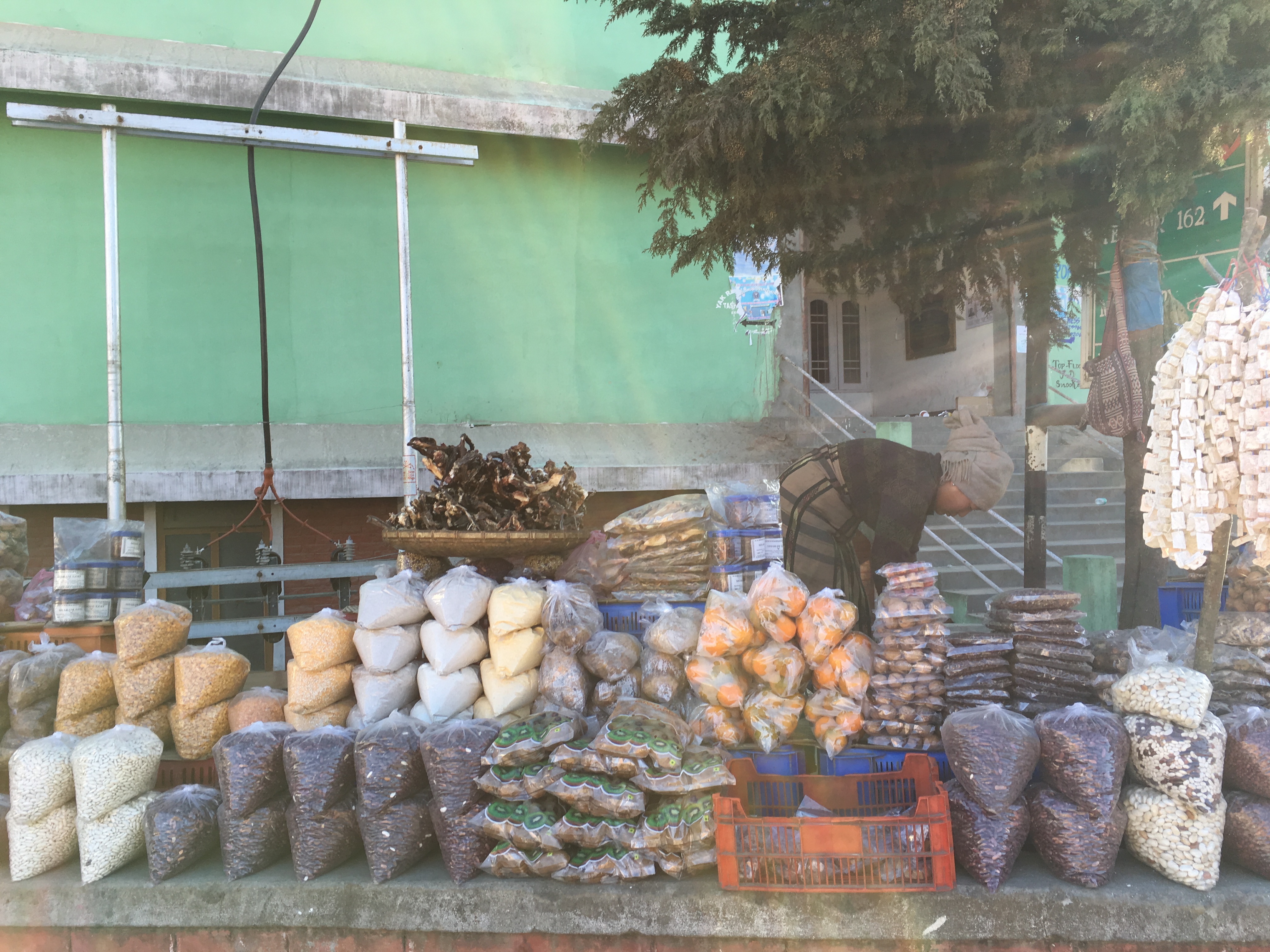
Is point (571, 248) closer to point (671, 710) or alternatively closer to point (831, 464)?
point (831, 464)

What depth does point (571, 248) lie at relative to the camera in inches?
318

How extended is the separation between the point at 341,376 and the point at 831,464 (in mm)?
5006

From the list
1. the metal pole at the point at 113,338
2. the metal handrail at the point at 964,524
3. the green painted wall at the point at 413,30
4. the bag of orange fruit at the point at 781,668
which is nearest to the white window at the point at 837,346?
the metal handrail at the point at 964,524

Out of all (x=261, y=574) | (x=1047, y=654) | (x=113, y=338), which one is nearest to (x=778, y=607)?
(x=1047, y=654)

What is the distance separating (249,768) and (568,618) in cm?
116

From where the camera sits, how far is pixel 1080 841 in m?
2.45

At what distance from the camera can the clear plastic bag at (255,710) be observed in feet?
10.3

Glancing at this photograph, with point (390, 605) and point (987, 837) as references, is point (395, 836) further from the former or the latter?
point (987, 837)

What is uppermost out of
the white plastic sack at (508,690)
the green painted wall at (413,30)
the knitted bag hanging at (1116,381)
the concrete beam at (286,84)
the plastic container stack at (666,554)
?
the green painted wall at (413,30)

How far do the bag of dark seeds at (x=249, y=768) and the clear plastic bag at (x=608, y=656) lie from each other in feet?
3.54

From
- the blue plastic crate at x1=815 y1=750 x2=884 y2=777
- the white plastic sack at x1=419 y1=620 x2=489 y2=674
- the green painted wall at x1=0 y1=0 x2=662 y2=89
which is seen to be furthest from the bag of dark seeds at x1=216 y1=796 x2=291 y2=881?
the green painted wall at x1=0 y1=0 x2=662 y2=89

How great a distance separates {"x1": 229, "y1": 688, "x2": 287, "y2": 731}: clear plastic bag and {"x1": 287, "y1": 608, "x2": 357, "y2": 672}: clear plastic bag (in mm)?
185

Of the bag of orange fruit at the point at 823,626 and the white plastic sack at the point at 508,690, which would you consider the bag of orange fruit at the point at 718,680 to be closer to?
the bag of orange fruit at the point at 823,626

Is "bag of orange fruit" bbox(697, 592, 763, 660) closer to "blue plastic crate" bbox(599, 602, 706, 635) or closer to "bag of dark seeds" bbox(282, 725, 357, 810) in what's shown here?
"blue plastic crate" bbox(599, 602, 706, 635)
